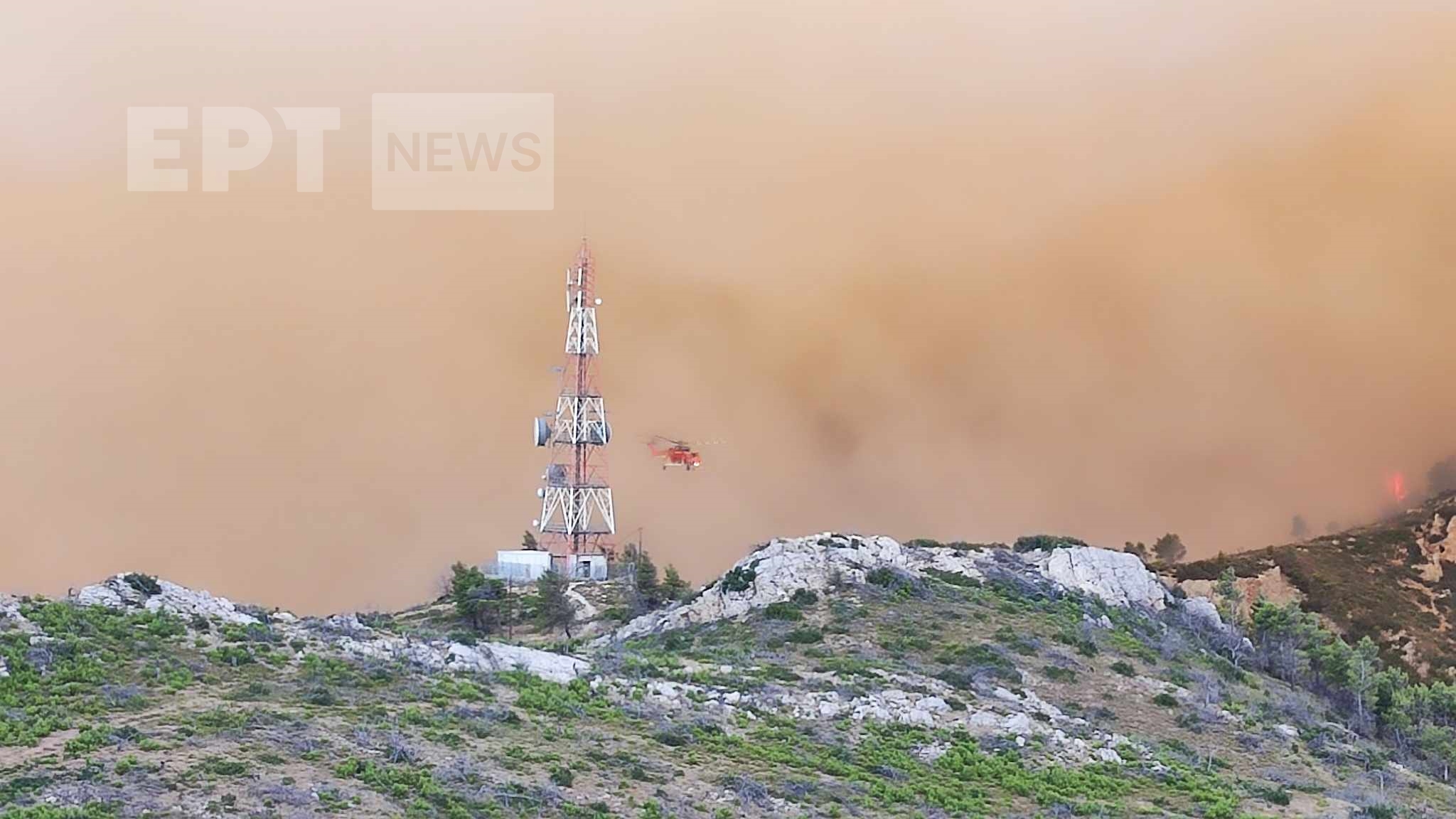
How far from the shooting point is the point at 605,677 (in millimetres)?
43312

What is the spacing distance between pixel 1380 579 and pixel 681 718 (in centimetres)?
11923

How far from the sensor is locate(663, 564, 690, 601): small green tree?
7969cm

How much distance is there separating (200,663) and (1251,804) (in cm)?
3548

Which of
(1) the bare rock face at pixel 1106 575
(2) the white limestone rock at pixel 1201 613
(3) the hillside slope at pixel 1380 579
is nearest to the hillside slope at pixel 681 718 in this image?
(1) the bare rock face at pixel 1106 575

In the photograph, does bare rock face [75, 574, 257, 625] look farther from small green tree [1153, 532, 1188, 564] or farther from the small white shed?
small green tree [1153, 532, 1188, 564]

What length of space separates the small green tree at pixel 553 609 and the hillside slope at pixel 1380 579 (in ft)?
248

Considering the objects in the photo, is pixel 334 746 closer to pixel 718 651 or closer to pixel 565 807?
pixel 565 807

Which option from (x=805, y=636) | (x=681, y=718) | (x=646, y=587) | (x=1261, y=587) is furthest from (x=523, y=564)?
(x=1261, y=587)

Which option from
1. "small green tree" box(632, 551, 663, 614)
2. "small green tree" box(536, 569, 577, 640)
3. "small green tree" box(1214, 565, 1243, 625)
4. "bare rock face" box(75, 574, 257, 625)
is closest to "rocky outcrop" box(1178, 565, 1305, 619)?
"small green tree" box(1214, 565, 1243, 625)

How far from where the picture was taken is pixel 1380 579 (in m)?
131

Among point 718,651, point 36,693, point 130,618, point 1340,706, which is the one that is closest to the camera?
point 36,693

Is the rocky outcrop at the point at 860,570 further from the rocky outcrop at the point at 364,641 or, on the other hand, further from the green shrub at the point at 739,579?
the rocky outcrop at the point at 364,641

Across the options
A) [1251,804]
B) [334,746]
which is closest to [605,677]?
[334,746]

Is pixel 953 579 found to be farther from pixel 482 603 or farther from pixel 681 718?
pixel 681 718
